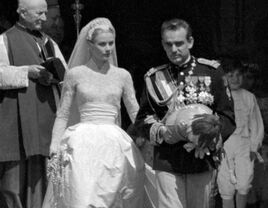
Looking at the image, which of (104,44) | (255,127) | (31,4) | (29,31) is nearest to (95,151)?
(104,44)

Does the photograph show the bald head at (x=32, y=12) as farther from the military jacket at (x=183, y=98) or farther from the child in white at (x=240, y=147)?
the child in white at (x=240, y=147)

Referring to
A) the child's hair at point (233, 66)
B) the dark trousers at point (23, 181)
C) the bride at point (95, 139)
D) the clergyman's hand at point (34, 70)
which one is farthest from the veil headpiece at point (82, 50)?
the child's hair at point (233, 66)

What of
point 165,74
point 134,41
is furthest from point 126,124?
point 165,74

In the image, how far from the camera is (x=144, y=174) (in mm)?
8344

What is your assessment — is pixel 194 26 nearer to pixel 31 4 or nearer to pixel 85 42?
pixel 31 4

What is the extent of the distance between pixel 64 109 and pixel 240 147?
276 cm

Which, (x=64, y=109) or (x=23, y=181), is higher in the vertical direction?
(x=64, y=109)

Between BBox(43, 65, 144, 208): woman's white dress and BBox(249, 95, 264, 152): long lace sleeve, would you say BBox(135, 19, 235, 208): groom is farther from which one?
BBox(249, 95, 264, 152): long lace sleeve

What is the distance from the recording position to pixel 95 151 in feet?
26.6

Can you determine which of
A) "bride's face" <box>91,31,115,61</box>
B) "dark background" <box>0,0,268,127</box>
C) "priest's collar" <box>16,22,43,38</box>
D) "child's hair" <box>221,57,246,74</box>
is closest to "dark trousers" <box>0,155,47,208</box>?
"priest's collar" <box>16,22,43,38</box>

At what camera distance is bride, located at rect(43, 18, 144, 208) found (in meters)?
8.02

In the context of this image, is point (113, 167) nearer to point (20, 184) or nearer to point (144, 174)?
point (144, 174)

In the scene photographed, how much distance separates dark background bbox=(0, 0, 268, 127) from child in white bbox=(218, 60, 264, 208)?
563 millimetres

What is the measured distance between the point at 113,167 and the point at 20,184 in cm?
106
